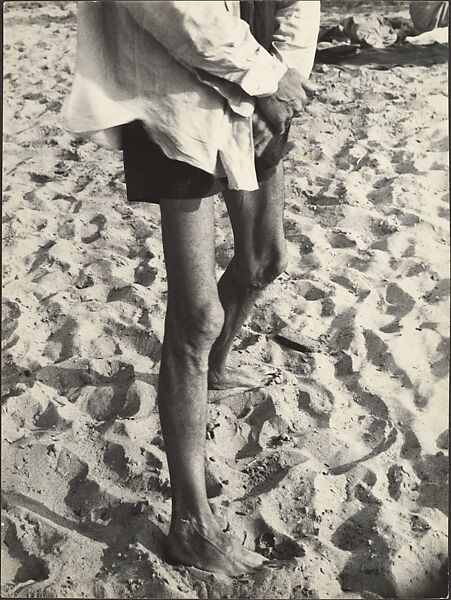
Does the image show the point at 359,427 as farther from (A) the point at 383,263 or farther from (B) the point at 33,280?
(B) the point at 33,280

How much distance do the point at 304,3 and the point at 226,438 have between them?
1.24 meters

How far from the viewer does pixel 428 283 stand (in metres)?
3.31

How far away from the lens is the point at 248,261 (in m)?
2.57

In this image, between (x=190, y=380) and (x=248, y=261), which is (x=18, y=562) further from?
(x=248, y=261)

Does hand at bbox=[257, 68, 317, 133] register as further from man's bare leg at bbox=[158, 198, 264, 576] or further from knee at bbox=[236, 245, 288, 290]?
knee at bbox=[236, 245, 288, 290]

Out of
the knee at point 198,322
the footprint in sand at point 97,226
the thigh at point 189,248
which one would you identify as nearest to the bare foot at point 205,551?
the knee at point 198,322

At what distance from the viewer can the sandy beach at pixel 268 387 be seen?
2.26 m

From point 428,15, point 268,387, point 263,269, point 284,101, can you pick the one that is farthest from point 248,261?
point 428,15

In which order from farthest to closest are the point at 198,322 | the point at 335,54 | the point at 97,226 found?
1. the point at 335,54
2. the point at 97,226
3. the point at 198,322

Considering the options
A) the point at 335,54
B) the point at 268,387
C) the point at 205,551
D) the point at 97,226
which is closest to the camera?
the point at 205,551

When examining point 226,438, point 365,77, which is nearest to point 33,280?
point 226,438

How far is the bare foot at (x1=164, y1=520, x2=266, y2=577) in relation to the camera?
2207mm

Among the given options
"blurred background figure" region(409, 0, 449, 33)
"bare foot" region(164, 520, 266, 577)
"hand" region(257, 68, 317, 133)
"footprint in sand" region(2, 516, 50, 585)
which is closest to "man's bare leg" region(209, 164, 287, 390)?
"hand" region(257, 68, 317, 133)

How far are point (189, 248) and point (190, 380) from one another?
325 mm
